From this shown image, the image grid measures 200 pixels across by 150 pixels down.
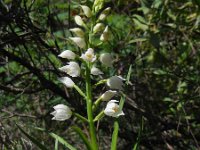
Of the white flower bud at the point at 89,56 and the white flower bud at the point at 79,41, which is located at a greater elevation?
the white flower bud at the point at 79,41

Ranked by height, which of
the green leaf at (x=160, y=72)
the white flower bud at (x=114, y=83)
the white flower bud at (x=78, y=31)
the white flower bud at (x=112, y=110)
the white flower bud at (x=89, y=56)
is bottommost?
the white flower bud at (x=112, y=110)

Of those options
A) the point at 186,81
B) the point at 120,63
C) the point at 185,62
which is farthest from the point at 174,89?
the point at 120,63

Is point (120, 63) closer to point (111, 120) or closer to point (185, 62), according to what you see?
point (111, 120)

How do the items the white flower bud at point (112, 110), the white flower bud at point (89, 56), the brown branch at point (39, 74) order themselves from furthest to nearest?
1. the brown branch at point (39, 74)
2. the white flower bud at point (112, 110)
3. the white flower bud at point (89, 56)

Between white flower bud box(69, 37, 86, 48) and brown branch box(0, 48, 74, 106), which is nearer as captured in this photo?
white flower bud box(69, 37, 86, 48)

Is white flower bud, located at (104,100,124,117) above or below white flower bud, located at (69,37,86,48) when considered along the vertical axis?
below

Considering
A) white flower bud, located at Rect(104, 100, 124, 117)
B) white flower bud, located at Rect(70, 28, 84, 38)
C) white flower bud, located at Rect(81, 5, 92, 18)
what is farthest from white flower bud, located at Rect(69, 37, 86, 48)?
white flower bud, located at Rect(104, 100, 124, 117)

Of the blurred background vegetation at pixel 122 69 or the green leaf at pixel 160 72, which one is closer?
the blurred background vegetation at pixel 122 69

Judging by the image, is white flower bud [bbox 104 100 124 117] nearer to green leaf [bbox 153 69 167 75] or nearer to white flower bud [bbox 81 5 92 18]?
white flower bud [bbox 81 5 92 18]

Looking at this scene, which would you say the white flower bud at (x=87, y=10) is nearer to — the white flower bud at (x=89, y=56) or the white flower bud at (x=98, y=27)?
the white flower bud at (x=98, y=27)

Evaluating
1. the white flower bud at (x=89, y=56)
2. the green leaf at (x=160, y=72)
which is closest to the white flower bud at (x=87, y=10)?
the white flower bud at (x=89, y=56)
